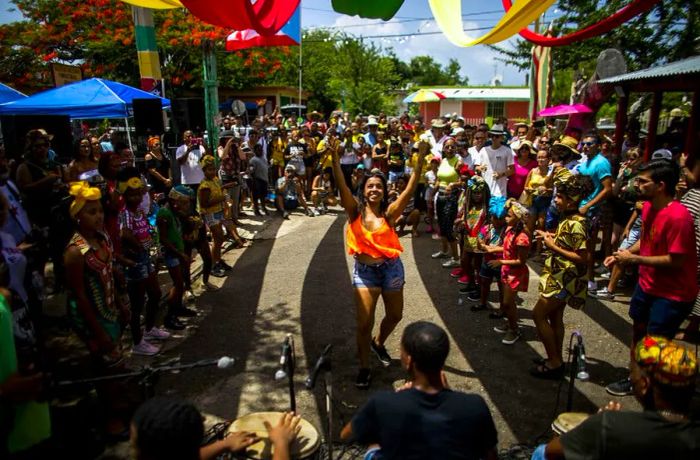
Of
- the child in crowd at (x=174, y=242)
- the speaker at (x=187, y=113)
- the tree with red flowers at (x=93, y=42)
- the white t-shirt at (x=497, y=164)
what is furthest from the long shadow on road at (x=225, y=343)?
the tree with red flowers at (x=93, y=42)

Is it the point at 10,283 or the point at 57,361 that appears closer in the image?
the point at 10,283

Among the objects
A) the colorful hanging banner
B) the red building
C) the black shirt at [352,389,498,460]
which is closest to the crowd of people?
the black shirt at [352,389,498,460]

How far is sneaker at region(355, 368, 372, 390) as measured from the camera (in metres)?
4.05

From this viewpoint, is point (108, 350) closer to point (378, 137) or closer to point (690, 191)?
point (690, 191)

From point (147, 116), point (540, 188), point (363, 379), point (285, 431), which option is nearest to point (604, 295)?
point (540, 188)

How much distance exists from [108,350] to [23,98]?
7862 millimetres

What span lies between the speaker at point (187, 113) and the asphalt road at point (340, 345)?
817 cm

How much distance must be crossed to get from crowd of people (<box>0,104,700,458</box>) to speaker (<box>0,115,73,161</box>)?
319mm

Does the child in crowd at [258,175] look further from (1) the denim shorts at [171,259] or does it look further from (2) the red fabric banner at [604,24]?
(2) the red fabric banner at [604,24]

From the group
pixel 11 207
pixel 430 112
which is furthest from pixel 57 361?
pixel 430 112

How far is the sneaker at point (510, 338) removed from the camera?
485 centimetres

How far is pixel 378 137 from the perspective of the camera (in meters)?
11.4

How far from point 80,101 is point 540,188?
7.94 m

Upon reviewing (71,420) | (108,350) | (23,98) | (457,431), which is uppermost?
(23,98)
